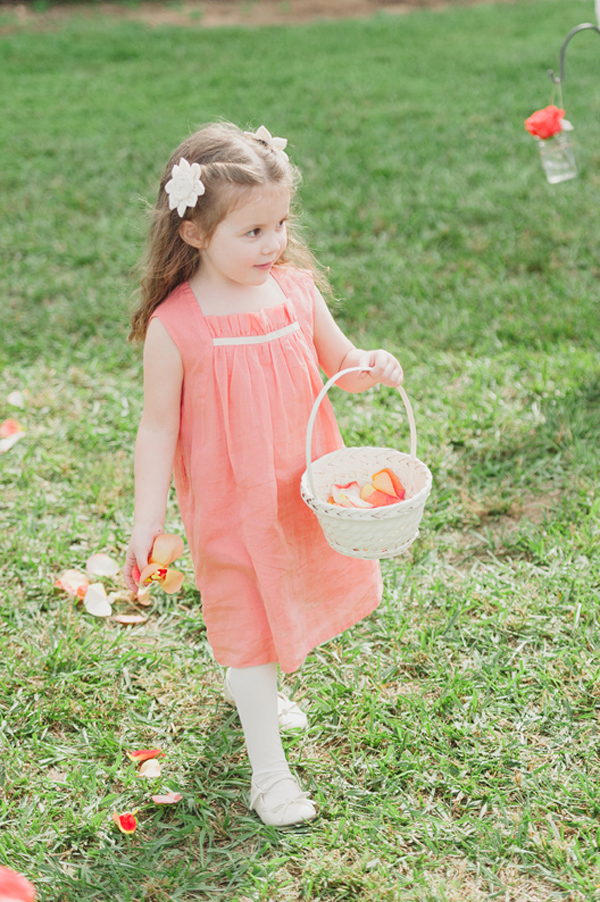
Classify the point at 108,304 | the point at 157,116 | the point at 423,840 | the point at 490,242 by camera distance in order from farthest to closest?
the point at 157,116 < the point at 490,242 < the point at 108,304 < the point at 423,840

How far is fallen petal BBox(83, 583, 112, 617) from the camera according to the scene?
2.42 m

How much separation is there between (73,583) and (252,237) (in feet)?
4.16

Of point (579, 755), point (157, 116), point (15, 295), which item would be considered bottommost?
point (579, 755)

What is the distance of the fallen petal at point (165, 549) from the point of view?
1775 millimetres

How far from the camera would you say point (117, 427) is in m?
3.24

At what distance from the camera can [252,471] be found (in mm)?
1768

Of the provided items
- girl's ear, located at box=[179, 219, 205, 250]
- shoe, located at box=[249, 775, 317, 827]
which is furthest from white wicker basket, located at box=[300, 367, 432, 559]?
shoe, located at box=[249, 775, 317, 827]

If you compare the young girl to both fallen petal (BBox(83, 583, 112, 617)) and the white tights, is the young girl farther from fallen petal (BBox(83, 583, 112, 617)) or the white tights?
fallen petal (BBox(83, 583, 112, 617))

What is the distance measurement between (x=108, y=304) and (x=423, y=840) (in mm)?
2941

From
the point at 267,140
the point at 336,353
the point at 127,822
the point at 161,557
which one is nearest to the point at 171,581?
the point at 161,557

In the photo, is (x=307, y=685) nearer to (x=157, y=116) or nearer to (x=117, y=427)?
(x=117, y=427)

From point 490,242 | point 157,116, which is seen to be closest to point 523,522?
point 490,242

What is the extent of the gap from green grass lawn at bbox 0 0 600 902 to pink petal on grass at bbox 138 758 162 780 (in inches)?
0.9

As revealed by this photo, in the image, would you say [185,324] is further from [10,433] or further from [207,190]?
[10,433]
